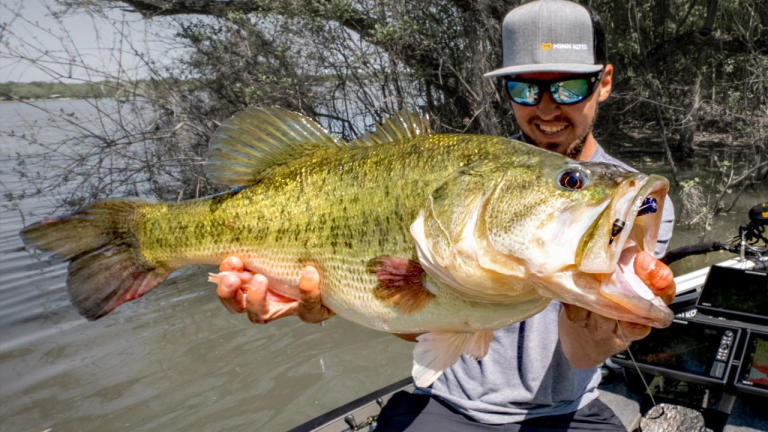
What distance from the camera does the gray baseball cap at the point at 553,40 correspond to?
2027 mm

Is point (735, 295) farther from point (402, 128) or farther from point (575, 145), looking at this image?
point (402, 128)

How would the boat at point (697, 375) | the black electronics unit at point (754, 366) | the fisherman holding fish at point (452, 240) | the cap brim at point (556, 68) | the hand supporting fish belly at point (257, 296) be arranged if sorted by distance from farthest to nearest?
1. the boat at point (697, 375)
2. the black electronics unit at point (754, 366)
3. the cap brim at point (556, 68)
4. the hand supporting fish belly at point (257, 296)
5. the fisherman holding fish at point (452, 240)

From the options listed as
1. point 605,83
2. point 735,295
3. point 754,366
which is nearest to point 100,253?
point 605,83

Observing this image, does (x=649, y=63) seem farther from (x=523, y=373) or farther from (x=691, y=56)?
(x=523, y=373)

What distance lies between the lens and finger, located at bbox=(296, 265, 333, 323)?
1.69 m

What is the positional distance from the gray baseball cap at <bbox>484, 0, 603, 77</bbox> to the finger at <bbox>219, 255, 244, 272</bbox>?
1246 mm

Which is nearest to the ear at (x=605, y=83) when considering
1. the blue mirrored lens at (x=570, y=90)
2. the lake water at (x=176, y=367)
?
the blue mirrored lens at (x=570, y=90)

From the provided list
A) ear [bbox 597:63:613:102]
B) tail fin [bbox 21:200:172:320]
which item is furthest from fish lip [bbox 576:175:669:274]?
tail fin [bbox 21:200:172:320]

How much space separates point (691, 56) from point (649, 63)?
1.10 meters

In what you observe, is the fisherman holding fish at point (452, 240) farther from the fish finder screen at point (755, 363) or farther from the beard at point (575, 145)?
the fish finder screen at point (755, 363)

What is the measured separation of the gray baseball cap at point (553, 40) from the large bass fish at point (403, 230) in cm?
72

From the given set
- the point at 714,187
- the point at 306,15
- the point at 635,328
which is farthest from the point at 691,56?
the point at 635,328

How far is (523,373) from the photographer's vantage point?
2041 mm

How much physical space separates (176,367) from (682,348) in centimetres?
423
